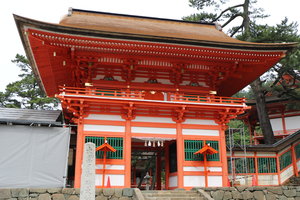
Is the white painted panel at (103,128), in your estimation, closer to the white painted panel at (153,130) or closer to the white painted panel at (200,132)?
the white painted panel at (153,130)

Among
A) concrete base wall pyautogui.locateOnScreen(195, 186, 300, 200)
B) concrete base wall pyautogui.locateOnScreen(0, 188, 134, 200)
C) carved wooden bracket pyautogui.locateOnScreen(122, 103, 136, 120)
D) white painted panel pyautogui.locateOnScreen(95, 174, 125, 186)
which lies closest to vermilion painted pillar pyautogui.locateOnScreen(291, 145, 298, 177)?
concrete base wall pyautogui.locateOnScreen(195, 186, 300, 200)

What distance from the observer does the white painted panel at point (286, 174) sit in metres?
15.2

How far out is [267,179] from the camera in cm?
1499

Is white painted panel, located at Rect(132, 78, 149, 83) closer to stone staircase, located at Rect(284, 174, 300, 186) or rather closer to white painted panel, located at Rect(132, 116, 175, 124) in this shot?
white painted panel, located at Rect(132, 116, 175, 124)

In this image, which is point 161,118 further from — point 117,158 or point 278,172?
point 278,172

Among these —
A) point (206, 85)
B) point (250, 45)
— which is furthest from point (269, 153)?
point (250, 45)

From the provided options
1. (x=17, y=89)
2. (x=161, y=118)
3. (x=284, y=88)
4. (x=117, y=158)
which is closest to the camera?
(x=117, y=158)

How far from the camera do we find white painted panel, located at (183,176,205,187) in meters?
12.7

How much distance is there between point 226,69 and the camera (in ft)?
46.3

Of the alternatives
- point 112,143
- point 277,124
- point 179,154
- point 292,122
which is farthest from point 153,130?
point 292,122

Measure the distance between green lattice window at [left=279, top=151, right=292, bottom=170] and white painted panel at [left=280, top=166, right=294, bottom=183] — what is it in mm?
231

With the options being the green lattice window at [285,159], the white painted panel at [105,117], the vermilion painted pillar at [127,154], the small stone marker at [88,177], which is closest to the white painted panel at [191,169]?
the vermilion painted pillar at [127,154]

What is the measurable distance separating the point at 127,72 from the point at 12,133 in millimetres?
5475

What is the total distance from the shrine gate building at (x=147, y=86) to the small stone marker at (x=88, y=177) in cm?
607
